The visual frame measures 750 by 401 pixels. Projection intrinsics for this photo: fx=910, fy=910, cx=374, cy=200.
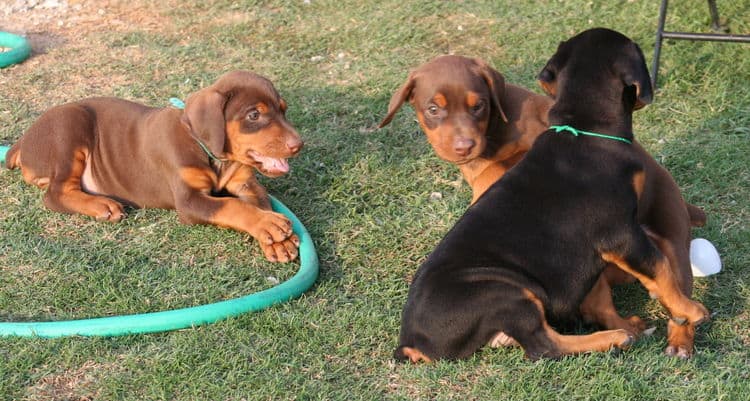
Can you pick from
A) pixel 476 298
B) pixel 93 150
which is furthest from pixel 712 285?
pixel 93 150

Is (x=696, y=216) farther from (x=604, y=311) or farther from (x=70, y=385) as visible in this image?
(x=70, y=385)

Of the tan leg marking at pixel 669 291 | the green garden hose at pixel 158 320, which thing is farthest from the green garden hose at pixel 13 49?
the tan leg marking at pixel 669 291

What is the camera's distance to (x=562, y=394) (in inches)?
166

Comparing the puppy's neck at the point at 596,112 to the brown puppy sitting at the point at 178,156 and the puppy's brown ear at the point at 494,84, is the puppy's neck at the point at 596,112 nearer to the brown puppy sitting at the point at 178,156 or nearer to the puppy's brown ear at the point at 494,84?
the puppy's brown ear at the point at 494,84

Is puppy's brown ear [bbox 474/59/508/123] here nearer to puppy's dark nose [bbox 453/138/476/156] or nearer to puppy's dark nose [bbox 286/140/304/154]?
puppy's dark nose [bbox 453/138/476/156]

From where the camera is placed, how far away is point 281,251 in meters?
5.70

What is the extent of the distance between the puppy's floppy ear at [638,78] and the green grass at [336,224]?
4.12 ft

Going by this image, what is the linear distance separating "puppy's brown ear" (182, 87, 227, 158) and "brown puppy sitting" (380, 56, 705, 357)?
107cm

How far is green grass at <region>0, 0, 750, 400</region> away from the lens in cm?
443

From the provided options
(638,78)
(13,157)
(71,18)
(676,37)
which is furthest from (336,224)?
(71,18)

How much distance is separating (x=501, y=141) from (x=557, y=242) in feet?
4.48

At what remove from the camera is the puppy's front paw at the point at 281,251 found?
5688 mm

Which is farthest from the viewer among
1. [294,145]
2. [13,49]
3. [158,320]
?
[13,49]

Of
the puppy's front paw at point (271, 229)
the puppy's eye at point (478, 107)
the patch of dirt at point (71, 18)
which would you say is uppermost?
the puppy's eye at point (478, 107)
